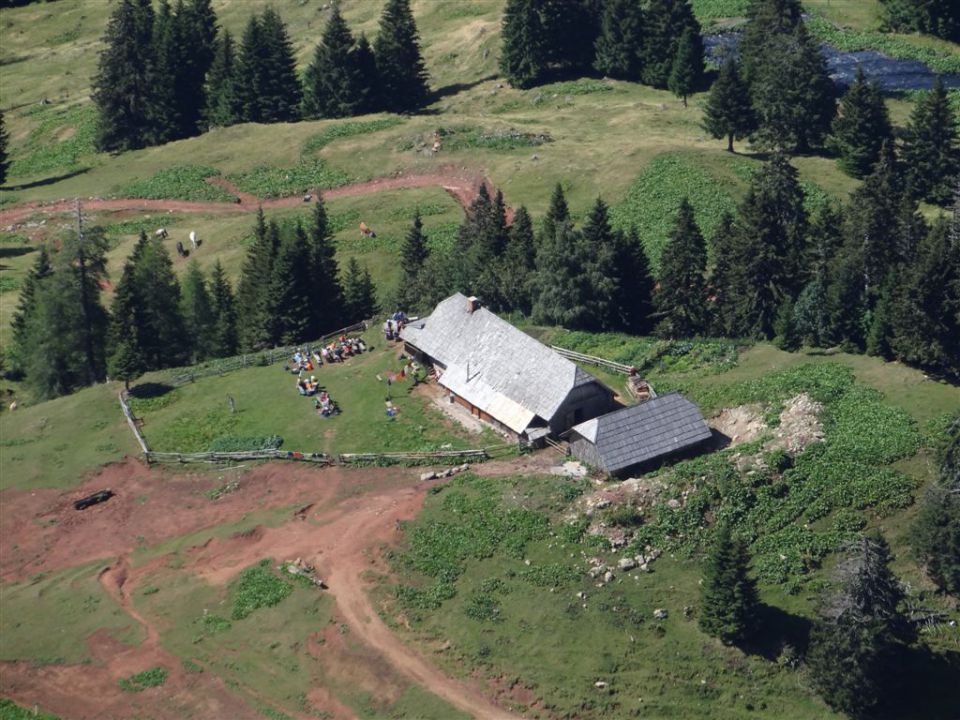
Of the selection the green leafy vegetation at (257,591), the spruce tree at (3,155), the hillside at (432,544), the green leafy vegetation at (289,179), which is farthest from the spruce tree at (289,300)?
the spruce tree at (3,155)

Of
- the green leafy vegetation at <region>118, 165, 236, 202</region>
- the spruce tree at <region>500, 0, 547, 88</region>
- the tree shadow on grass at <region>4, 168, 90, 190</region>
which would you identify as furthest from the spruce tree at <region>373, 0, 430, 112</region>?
the tree shadow on grass at <region>4, 168, 90, 190</region>

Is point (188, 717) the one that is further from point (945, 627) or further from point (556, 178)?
point (556, 178)

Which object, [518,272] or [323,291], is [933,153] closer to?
[518,272]

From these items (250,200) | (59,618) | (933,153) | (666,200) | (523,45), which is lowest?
(59,618)

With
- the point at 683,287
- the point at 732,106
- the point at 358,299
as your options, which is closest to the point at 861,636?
the point at 683,287

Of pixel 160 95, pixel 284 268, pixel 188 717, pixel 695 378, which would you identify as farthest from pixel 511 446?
pixel 160 95

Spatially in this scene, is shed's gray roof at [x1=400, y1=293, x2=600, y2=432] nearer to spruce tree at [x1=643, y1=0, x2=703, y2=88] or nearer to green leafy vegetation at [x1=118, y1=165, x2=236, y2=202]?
green leafy vegetation at [x1=118, y1=165, x2=236, y2=202]
